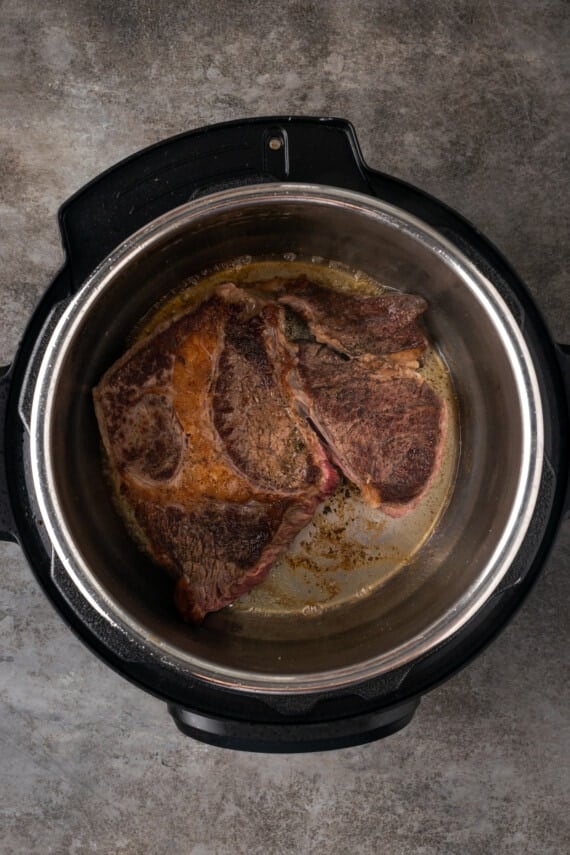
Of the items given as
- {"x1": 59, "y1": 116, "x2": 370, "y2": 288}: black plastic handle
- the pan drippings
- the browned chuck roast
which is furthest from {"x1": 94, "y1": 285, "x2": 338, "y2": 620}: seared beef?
{"x1": 59, "y1": 116, "x2": 370, "y2": 288}: black plastic handle

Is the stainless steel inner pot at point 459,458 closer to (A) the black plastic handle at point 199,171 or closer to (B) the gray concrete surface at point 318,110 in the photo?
(A) the black plastic handle at point 199,171

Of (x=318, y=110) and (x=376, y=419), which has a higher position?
(x=318, y=110)

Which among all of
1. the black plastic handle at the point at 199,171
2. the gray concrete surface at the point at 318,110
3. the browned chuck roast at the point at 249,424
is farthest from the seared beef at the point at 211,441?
the gray concrete surface at the point at 318,110

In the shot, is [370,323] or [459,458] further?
[459,458]

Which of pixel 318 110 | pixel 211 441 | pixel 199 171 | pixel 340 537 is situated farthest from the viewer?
pixel 318 110

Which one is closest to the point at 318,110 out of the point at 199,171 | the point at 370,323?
the point at 199,171

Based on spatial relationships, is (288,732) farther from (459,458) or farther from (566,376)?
(566,376)

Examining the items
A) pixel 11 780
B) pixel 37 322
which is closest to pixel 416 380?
pixel 37 322

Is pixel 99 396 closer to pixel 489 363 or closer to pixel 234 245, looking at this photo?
pixel 234 245
